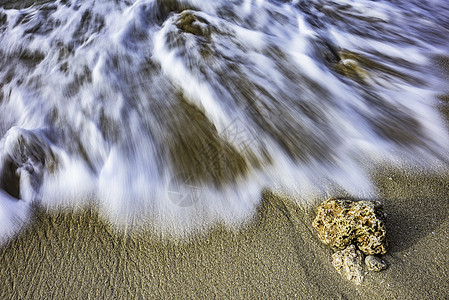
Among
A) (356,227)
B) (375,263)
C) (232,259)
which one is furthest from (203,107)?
(375,263)

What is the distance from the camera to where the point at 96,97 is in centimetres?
291

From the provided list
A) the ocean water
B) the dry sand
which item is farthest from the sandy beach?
the ocean water

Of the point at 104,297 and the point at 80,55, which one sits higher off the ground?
the point at 80,55

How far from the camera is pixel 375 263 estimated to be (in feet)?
5.28

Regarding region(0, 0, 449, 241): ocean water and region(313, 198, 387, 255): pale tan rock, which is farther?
region(0, 0, 449, 241): ocean water

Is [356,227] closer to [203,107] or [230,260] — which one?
[230,260]

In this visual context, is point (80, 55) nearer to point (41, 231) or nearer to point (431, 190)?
point (41, 231)

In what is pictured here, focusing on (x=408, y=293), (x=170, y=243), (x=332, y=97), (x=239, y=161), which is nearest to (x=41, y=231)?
(x=170, y=243)

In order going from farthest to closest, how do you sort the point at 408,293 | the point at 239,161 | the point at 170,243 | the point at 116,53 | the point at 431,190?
the point at 116,53 → the point at 239,161 → the point at 431,190 → the point at 170,243 → the point at 408,293

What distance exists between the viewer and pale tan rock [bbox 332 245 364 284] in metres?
1.61

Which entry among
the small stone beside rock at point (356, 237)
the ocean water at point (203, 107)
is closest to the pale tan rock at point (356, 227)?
the small stone beside rock at point (356, 237)

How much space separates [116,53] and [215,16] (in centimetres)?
146

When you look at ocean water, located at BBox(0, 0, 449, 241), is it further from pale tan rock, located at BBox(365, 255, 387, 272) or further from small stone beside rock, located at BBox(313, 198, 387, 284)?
pale tan rock, located at BBox(365, 255, 387, 272)

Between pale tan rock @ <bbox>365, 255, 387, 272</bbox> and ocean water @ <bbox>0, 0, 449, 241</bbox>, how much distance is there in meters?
0.50
